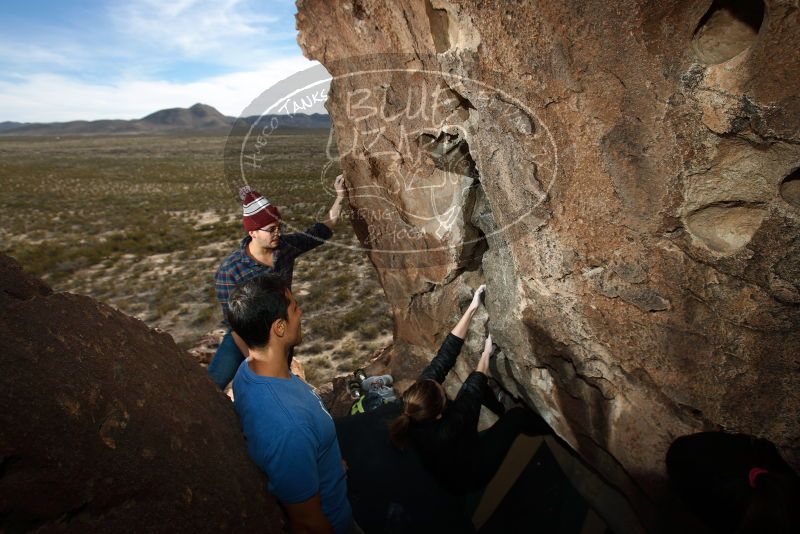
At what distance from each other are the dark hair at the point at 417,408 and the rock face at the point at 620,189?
2.93 ft

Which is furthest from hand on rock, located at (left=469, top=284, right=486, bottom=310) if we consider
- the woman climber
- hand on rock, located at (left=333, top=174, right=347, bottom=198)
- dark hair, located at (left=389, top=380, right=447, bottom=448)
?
hand on rock, located at (left=333, top=174, right=347, bottom=198)

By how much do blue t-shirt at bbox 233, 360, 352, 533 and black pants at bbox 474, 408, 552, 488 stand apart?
1283 millimetres

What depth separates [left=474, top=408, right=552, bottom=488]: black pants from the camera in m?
3.02

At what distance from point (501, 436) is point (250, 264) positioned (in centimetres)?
237

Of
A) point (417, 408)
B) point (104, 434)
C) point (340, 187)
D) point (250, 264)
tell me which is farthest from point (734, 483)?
point (340, 187)

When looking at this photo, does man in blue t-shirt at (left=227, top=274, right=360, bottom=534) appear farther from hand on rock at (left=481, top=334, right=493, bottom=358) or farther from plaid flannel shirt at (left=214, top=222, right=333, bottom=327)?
hand on rock at (left=481, top=334, right=493, bottom=358)

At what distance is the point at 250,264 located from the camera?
3.62 m

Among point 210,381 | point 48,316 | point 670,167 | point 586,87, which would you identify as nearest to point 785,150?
point 670,167

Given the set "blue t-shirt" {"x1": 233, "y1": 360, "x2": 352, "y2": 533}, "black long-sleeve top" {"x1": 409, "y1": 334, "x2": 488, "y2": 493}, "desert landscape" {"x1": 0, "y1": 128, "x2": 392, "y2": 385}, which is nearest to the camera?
"blue t-shirt" {"x1": 233, "y1": 360, "x2": 352, "y2": 533}

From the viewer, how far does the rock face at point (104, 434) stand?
1193 millimetres

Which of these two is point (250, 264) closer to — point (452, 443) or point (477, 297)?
point (477, 297)

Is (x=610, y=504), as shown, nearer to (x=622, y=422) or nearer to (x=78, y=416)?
(x=622, y=422)

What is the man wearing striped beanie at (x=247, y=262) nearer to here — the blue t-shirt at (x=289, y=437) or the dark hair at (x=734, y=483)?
the blue t-shirt at (x=289, y=437)

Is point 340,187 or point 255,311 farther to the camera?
point 340,187
